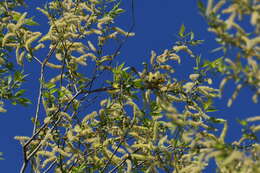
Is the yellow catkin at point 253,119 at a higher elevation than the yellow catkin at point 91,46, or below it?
below

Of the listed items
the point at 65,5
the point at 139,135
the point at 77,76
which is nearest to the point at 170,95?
the point at 139,135

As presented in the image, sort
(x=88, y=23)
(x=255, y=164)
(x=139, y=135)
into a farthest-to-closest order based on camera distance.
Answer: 1. (x=88, y=23)
2. (x=139, y=135)
3. (x=255, y=164)

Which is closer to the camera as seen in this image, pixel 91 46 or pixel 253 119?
pixel 253 119

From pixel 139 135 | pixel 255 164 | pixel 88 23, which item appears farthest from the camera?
pixel 88 23

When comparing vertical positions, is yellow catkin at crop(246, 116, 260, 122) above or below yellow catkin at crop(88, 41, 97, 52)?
below

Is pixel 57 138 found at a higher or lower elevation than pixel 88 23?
lower

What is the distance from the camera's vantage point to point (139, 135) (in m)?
6.50

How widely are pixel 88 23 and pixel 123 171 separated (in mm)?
2055

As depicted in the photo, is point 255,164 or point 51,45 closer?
point 255,164

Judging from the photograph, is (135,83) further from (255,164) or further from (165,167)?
(255,164)

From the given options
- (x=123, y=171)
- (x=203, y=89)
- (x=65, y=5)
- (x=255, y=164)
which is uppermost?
(x=65, y=5)

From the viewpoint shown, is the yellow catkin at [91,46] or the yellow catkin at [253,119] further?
the yellow catkin at [91,46]

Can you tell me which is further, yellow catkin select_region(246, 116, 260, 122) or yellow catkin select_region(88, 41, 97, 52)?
yellow catkin select_region(88, 41, 97, 52)

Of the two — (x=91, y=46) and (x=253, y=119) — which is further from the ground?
(x=91, y=46)
